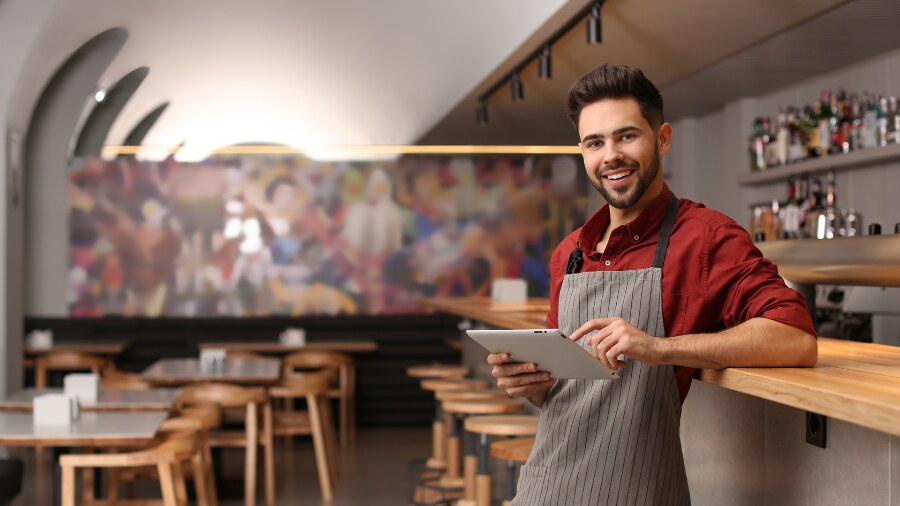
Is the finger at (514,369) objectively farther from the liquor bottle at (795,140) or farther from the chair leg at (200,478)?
the liquor bottle at (795,140)

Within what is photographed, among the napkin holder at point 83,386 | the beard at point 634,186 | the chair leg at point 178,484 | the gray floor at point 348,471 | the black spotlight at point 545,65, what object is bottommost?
the gray floor at point 348,471

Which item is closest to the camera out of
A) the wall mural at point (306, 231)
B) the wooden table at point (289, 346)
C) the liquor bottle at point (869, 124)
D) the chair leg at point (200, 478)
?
the chair leg at point (200, 478)

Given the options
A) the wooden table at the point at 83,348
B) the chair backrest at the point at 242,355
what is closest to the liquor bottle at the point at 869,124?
the chair backrest at the point at 242,355

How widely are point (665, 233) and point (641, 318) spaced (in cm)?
17

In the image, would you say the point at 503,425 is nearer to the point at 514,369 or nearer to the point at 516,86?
the point at 514,369

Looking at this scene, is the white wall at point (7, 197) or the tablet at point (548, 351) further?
the white wall at point (7, 197)

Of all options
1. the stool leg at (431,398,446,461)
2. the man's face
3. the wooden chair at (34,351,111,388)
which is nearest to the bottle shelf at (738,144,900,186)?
the stool leg at (431,398,446,461)

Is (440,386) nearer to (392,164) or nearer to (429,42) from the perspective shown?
(429,42)

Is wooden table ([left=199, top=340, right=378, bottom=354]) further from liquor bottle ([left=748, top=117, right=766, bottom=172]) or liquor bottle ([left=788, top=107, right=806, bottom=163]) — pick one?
liquor bottle ([left=788, top=107, right=806, bottom=163])

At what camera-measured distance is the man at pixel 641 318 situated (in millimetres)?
1896

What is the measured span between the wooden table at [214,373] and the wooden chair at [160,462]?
71.0 inches

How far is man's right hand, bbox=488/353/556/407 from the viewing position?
2072mm

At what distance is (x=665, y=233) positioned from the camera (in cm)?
202

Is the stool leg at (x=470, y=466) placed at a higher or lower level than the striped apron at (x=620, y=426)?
lower
